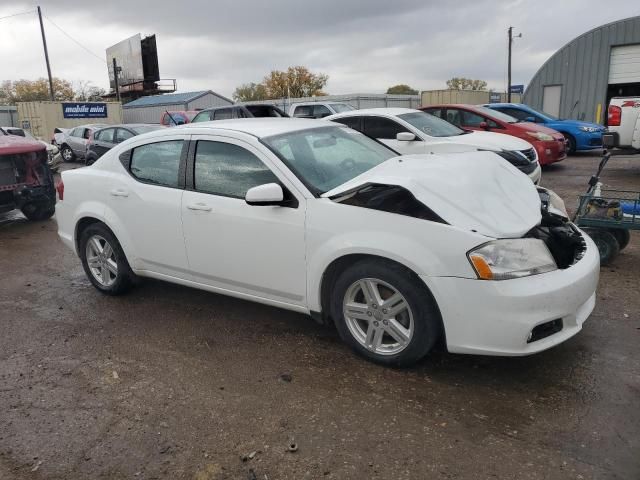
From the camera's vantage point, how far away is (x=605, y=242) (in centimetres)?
516

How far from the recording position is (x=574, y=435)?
8.82 feet

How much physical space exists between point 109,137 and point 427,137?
10.3 m

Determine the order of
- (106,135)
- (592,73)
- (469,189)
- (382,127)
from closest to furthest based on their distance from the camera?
(469,189) → (382,127) → (106,135) → (592,73)

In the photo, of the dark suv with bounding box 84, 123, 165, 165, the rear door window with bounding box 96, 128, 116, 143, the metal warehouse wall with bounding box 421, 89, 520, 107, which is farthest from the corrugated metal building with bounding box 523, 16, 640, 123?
the rear door window with bounding box 96, 128, 116, 143

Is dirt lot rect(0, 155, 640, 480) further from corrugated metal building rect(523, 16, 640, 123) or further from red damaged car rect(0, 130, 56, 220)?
corrugated metal building rect(523, 16, 640, 123)

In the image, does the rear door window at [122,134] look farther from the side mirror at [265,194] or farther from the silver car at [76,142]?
the side mirror at [265,194]

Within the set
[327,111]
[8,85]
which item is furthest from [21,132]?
[8,85]

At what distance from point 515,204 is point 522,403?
1.28 metres

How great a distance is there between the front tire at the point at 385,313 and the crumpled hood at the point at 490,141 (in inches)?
224

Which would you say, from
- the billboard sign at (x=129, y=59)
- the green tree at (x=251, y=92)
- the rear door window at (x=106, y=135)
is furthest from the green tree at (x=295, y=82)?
the rear door window at (x=106, y=135)

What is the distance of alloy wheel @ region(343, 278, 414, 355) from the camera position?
10.7ft

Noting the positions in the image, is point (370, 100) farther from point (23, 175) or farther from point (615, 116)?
point (23, 175)

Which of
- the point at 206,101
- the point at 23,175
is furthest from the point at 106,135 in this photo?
the point at 206,101

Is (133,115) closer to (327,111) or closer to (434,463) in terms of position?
(327,111)
